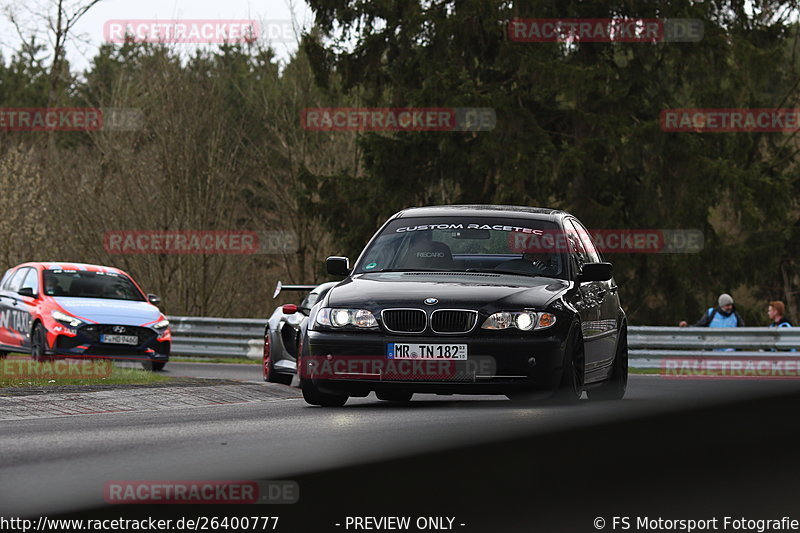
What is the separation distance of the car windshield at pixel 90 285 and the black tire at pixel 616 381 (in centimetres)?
1088

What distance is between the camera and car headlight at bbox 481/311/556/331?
11.1 metres

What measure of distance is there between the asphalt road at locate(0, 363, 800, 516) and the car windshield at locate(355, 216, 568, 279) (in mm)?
1177

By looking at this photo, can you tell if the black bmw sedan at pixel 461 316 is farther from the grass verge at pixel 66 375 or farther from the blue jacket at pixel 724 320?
the blue jacket at pixel 724 320

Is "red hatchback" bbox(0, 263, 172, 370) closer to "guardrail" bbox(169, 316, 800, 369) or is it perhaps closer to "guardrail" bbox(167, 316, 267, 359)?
"guardrail" bbox(167, 316, 267, 359)

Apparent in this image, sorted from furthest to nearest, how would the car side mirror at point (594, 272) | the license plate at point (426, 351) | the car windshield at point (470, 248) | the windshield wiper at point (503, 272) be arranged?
the car side mirror at point (594, 272)
the car windshield at point (470, 248)
the windshield wiper at point (503, 272)
the license plate at point (426, 351)

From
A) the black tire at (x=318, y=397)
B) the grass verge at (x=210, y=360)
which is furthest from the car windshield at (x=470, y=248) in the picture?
the grass verge at (x=210, y=360)

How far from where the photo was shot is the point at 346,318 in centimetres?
1133

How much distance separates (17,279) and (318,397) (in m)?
12.7

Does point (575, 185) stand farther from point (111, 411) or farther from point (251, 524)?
point (251, 524)

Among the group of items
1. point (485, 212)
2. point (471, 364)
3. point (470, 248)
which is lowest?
point (471, 364)

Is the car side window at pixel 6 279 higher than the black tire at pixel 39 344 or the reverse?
higher

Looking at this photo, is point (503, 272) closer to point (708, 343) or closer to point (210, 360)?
point (708, 343)

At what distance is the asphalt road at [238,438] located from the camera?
708 cm

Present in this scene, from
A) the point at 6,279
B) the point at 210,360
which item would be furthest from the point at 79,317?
the point at 210,360
